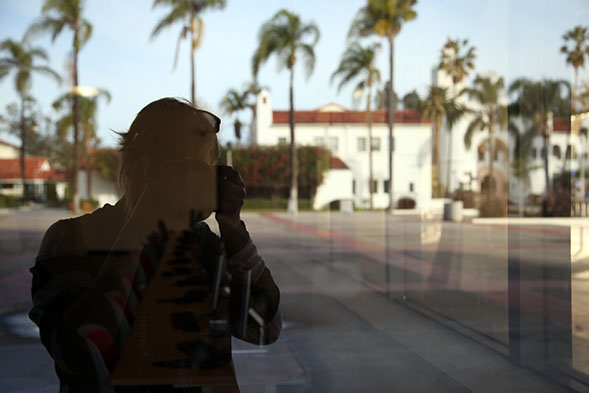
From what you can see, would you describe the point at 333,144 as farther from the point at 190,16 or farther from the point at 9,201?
the point at 9,201

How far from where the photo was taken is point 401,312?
4688 millimetres

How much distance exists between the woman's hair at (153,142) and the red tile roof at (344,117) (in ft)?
3.43

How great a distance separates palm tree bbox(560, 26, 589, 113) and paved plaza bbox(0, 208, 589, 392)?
69 cm

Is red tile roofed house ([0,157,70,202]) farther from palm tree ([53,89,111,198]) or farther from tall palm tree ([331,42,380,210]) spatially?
tall palm tree ([331,42,380,210])

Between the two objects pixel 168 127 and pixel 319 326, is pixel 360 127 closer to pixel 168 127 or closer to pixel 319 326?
pixel 319 326

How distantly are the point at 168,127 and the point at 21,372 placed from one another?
297cm

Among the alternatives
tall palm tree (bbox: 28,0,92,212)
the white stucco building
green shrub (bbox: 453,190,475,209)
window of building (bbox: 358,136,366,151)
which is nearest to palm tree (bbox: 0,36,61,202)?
tall palm tree (bbox: 28,0,92,212)

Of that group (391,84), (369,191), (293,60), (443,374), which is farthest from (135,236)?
(369,191)

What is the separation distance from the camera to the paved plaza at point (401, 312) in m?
2.69

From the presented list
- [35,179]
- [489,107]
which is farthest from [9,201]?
[489,107]

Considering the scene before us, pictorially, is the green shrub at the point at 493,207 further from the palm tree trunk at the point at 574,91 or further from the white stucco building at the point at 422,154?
the palm tree trunk at the point at 574,91

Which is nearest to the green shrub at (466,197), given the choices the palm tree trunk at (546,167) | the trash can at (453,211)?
the trash can at (453,211)

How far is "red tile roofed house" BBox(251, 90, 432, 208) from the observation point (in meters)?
3.02

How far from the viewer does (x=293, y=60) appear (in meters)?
2.08
